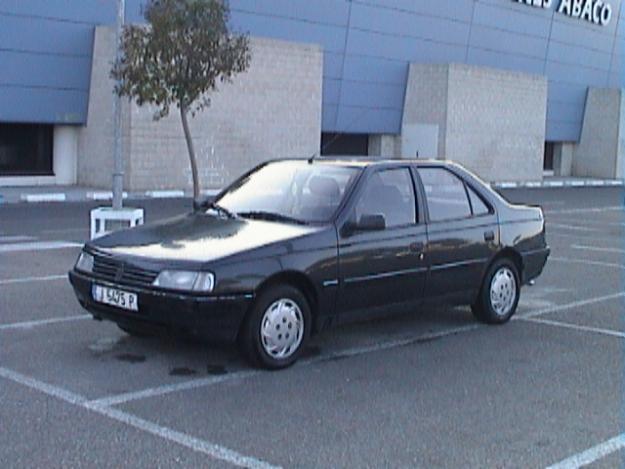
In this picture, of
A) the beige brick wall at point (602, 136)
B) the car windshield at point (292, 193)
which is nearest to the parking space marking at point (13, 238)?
the car windshield at point (292, 193)

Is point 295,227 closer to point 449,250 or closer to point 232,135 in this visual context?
point 449,250

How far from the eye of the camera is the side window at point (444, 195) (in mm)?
8125

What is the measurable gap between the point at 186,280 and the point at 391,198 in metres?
2.11

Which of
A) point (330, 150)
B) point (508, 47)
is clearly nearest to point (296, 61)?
point (330, 150)

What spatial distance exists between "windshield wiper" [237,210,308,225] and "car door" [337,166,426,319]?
15.2 inches

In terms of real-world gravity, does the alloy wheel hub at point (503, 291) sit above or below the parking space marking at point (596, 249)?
above

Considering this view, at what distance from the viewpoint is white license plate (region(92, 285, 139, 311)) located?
6.59 m

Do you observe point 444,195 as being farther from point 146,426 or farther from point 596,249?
point 596,249

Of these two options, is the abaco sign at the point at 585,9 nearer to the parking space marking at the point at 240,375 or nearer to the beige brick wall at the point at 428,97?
the beige brick wall at the point at 428,97

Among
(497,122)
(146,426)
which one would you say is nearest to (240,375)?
(146,426)

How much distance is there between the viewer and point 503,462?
5.07m

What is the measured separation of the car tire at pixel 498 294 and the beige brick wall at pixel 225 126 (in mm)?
16931

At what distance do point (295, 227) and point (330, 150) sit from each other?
27.1 m

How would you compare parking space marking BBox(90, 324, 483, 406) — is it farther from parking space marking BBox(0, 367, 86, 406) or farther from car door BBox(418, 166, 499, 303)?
car door BBox(418, 166, 499, 303)
